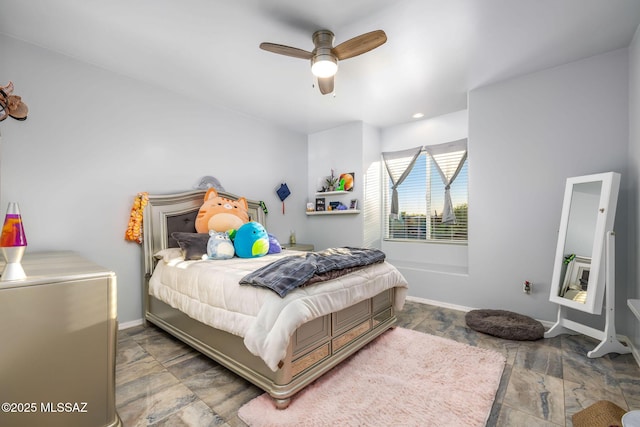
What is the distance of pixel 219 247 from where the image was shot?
2.80m

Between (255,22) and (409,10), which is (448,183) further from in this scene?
(255,22)

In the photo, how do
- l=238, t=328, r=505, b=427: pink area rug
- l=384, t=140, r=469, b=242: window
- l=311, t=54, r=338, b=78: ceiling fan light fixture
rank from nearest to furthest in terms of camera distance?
l=238, t=328, r=505, b=427: pink area rug, l=311, t=54, r=338, b=78: ceiling fan light fixture, l=384, t=140, r=469, b=242: window

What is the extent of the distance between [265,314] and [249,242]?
4.21 ft

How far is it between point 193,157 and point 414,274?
10.8 ft

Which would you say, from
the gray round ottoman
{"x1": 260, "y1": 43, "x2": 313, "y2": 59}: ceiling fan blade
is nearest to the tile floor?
the gray round ottoman

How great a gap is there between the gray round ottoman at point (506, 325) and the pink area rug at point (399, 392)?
374 millimetres

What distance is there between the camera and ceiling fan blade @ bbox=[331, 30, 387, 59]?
6.37 ft

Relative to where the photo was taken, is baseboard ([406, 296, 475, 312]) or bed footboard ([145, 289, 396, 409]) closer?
bed footboard ([145, 289, 396, 409])

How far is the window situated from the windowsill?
39 cm

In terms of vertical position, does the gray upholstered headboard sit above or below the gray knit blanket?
above

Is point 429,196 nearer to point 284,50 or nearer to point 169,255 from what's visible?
point 284,50

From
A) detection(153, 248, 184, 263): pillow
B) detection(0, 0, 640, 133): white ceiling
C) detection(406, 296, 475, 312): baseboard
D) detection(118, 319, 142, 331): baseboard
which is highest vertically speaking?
detection(0, 0, 640, 133): white ceiling

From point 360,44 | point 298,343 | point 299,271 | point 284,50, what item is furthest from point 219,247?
point 360,44

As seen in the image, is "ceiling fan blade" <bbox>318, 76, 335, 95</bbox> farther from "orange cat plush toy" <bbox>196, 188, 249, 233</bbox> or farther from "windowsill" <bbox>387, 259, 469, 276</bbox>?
"windowsill" <bbox>387, 259, 469, 276</bbox>
